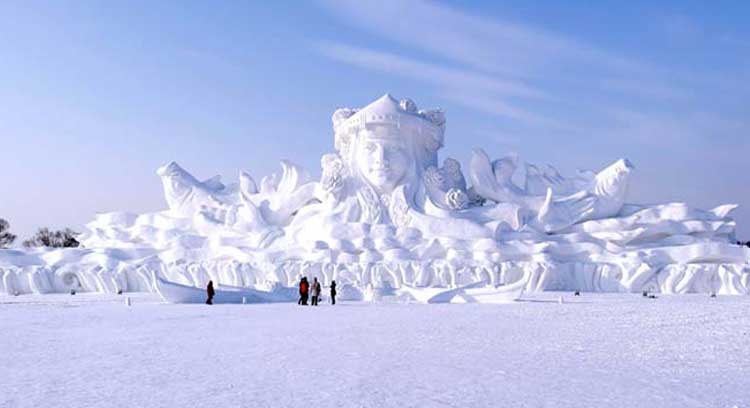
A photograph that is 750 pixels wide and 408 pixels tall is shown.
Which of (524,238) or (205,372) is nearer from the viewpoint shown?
(205,372)

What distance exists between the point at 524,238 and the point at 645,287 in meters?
4.07

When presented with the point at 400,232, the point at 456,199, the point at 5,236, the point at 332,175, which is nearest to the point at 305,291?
the point at 400,232

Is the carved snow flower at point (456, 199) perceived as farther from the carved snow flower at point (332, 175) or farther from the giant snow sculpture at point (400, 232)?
the carved snow flower at point (332, 175)

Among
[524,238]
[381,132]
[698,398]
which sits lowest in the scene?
[698,398]

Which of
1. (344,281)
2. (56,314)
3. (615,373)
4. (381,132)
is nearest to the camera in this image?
(615,373)

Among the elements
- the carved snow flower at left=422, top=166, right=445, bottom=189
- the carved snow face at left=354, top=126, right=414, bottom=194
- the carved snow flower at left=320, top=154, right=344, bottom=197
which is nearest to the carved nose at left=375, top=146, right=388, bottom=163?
the carved snow face at left=354, top=126, right=414, bottom=194

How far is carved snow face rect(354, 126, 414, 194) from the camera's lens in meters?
28.4

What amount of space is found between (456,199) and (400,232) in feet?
9.54

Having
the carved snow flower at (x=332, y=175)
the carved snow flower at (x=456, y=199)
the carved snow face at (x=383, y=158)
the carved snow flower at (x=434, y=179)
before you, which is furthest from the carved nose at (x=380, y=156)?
the carved snow flower at (x=456, y=199)

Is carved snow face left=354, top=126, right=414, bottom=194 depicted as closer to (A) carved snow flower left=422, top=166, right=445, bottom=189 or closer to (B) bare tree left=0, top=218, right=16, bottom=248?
Answer: (A) carved snow flower left=422, top=166, right=445, bottom=189

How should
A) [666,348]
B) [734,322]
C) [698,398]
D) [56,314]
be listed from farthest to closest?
[56,314] < [734,322] < [666,348] < [698,398]

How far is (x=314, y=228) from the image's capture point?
27.6 meters

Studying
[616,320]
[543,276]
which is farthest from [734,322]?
[543,276]

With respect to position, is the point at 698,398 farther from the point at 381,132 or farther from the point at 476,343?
the point at 381,132
